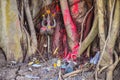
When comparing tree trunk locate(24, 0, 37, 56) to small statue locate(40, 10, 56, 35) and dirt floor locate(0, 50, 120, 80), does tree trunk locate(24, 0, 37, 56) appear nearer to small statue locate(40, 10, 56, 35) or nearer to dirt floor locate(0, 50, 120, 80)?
small statue locate(40, 10, 56, 35)

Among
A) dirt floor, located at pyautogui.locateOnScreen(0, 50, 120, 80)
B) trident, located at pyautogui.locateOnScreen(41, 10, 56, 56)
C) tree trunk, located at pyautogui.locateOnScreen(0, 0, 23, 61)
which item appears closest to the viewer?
dirt floor, located at pyautogui.locateOnScreen(0, 50, 120, 80)

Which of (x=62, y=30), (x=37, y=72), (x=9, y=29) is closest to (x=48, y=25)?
(x=62, y=30)

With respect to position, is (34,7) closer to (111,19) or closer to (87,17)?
(87,17)

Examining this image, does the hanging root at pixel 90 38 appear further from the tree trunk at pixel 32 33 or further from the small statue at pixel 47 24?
the tree trunk at pixel 32 33

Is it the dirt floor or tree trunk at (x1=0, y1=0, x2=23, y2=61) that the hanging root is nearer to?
the dirt floor

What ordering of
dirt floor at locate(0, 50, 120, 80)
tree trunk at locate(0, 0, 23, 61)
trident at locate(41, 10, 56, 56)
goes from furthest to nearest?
trident at locate(41, 10, 56, 56)
tree trunk at locate(0, 0, 23, 61)
dirt floor at locate(0, 50, 120, 80)

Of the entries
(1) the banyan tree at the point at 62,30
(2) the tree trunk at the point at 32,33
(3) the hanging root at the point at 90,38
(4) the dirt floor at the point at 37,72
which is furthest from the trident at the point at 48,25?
(3) the hanging root at the point at 90,38

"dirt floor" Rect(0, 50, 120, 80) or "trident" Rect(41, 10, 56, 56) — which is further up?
"trident" Rect(41, 10, 56, 56)

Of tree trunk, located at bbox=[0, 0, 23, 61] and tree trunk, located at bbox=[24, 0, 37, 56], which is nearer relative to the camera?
tree trunk, located at bbox=[0, 0, 23, 61]

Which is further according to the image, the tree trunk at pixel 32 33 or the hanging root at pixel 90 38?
the tree trunk at pixel 32 33

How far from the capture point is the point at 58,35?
3.65 meters

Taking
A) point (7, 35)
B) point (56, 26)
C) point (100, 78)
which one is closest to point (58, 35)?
point (56, 26)

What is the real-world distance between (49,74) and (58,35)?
653 millimetres

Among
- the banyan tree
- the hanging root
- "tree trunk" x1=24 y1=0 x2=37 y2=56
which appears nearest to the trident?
the banyan tree
